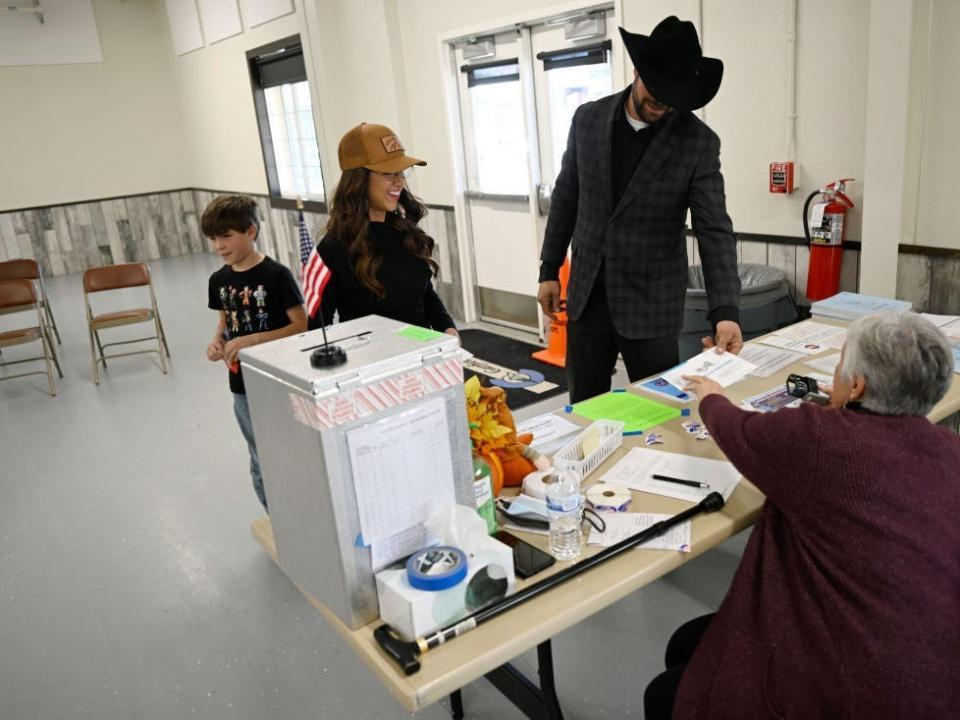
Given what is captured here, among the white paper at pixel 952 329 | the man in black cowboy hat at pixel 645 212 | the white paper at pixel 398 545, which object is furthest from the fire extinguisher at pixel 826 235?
the white paper at pixel 398 545

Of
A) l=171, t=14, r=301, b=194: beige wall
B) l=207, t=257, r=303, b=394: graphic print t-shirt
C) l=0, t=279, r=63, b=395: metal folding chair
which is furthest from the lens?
l=171, t=14, r=301, b=194: beige wall

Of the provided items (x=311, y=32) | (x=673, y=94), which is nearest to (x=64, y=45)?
(x=311, y=32)

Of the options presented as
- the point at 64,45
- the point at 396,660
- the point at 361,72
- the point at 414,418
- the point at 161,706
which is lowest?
the point at 161,706

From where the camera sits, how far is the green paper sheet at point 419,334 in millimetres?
1324

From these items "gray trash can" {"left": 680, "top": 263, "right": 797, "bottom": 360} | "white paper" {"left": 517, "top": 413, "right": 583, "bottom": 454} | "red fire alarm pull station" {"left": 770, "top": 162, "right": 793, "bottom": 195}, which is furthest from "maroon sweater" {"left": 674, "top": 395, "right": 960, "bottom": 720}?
"red fire alarm pull station" {"left": 770, "top": 162, "right": 793, "bottom": 195}

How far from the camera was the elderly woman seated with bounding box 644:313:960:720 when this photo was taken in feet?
4.02

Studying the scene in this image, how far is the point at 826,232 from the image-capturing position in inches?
135

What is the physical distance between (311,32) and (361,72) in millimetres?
703

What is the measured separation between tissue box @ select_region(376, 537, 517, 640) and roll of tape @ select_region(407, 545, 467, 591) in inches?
0.5

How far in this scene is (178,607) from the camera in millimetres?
2885

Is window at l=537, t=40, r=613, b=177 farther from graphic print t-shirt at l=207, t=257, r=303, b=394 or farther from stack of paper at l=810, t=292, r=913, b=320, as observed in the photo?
graphic print t-shirt at l=207, t=257, r=303, b=394

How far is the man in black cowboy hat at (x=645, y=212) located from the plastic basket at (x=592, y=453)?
1.92 ft

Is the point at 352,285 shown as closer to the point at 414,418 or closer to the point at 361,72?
the point at 414,418

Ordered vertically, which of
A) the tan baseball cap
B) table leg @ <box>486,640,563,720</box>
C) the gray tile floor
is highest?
the tan baseball cap
